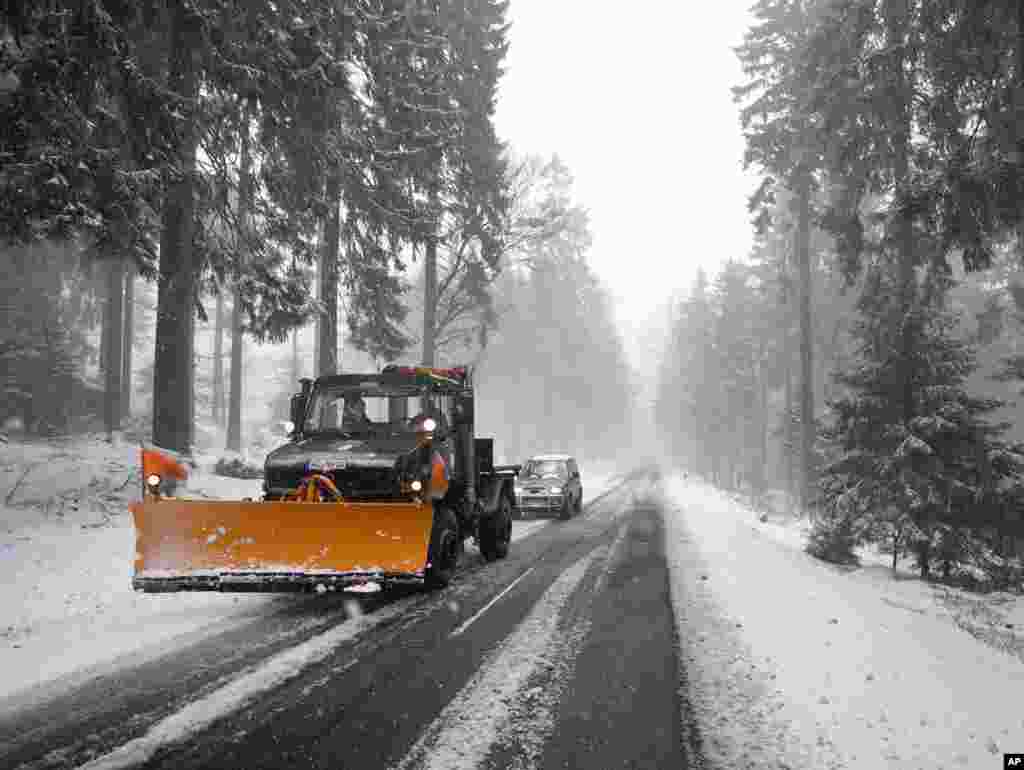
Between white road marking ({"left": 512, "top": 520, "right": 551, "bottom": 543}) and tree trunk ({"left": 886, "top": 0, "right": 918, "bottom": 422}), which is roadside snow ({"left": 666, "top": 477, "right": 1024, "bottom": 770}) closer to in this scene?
tree trunk ({"left": 886, "top": 0, "right": 918, "bottom": 422})

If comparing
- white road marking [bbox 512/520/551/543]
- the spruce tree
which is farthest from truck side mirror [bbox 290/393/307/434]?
the spruce tree

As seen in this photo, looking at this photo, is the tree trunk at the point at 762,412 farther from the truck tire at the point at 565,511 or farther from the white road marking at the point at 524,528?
the white road marking at the point at 524,528

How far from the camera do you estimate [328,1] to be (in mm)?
10984

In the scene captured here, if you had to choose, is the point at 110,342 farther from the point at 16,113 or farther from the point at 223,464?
the point at 16,113

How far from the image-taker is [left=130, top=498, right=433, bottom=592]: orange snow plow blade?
5.97 metres

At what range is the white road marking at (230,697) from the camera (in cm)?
333

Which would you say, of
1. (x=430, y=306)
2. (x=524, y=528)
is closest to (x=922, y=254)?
(x=524, y=528)

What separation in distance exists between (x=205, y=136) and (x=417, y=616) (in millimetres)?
8619

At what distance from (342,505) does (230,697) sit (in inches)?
84.4

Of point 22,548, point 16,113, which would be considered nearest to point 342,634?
point 22,548

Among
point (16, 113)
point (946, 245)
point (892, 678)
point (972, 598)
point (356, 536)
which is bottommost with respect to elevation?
point (972, 598)

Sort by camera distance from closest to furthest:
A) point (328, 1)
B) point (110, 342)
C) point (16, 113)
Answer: point (16, 113) → point (328, 1) → point (110, 342)

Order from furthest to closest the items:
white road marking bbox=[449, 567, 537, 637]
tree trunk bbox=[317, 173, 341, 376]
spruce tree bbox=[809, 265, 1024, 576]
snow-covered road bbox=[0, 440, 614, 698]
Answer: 1. tree trunk bbox=[317, 173, 341, 376]
2. spruce tree bbox=[809, 265, 1024, 576]
3. white road marking bbox=[449, 567, 537, 637]
4. snow-covered road bbox=[0, 440, 614, 698]

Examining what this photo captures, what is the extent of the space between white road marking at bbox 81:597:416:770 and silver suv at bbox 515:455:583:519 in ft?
37.2
